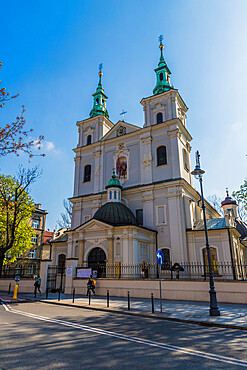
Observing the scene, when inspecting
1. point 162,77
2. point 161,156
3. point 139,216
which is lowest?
point 139,216

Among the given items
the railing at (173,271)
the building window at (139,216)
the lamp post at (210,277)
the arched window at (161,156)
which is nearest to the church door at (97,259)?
the railing at (173,271)

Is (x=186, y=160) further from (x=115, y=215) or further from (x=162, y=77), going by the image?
(x=162, y=77)

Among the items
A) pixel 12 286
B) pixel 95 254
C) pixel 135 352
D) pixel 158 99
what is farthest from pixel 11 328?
pixel 158 99

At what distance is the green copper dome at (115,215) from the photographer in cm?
2481

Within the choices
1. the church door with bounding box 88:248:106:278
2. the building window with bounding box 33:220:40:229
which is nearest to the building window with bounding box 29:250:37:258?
the building window with bounding box 33:220:40:229

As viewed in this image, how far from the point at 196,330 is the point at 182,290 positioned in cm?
794

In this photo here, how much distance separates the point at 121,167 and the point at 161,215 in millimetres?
8460

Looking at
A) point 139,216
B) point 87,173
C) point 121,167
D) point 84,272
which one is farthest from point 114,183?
point 84,272

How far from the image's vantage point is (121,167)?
105ft

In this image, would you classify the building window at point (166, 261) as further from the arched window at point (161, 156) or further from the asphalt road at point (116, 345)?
the asphalt road at point (116, 345)

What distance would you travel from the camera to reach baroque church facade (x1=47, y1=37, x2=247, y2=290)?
79.4 feet

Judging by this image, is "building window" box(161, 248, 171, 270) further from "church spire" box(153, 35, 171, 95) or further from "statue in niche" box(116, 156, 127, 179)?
"church spire" box(153, 35, 171, 95)

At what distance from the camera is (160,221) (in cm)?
2683

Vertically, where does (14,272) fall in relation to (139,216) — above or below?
below
